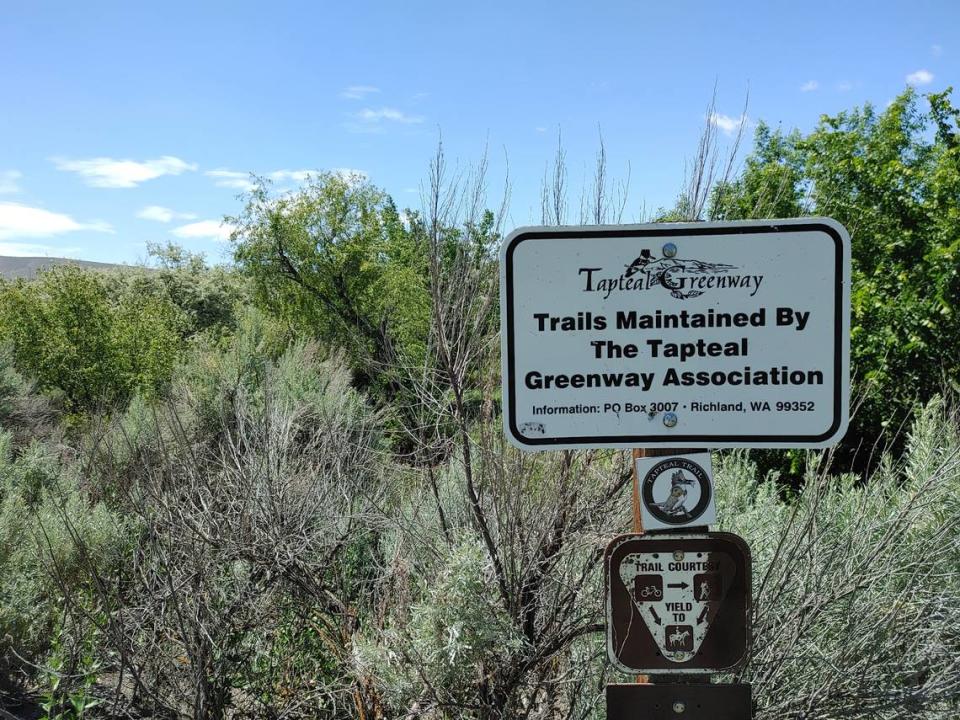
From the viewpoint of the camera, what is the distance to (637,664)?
182 cm

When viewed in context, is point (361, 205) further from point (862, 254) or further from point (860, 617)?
point (860, 617)

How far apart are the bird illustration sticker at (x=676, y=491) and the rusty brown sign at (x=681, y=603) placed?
44 millimetres

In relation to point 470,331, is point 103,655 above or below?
below

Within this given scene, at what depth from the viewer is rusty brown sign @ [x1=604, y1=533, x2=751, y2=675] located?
1.82 meters

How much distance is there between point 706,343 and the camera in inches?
69.9

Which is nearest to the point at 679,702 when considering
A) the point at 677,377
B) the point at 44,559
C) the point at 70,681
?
the point at 677,377

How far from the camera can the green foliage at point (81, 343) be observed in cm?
2145

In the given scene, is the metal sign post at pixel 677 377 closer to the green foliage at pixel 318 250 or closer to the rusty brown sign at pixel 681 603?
the rusty brown sign at pixel 681 603

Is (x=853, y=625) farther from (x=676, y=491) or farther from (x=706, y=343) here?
(x=706, y=343)

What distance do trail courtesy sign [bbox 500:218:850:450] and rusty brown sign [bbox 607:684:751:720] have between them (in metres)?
0.57

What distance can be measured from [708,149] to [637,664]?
80.8 inches

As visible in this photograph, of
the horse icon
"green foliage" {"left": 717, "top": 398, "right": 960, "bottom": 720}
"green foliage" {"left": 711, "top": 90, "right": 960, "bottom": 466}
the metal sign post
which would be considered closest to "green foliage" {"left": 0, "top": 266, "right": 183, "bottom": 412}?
"green foliage" {"left": 711, "top": 90, "right": 960, "bottom": 466}

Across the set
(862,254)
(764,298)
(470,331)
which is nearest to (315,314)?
(862,254)

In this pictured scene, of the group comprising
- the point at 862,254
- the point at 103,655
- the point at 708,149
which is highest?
the point at 862,254
